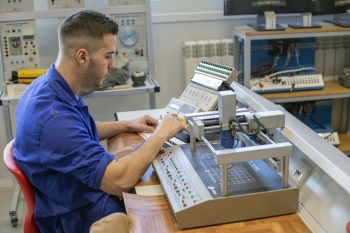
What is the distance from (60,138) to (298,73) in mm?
2552

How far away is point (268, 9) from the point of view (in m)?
3.41

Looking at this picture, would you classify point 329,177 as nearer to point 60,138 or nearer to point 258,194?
point 258,194

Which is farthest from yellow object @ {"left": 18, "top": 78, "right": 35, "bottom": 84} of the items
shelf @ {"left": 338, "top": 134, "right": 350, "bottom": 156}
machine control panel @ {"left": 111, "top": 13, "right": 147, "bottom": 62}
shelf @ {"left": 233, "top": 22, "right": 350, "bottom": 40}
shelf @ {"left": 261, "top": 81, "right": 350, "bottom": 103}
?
shelf @ {"left": 338, "top": 134, "right": 350, "bottom": 156}

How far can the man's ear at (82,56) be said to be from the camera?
1.71 m

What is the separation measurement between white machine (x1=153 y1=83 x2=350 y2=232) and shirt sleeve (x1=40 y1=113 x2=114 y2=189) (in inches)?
8.8

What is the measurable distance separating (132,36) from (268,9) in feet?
3.35

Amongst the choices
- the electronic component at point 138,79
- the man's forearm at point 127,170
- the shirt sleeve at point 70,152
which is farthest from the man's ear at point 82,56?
the electronic component at point 138,79

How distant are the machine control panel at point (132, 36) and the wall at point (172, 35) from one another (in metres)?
0.37

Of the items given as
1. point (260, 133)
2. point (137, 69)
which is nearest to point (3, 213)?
point (137, 69)

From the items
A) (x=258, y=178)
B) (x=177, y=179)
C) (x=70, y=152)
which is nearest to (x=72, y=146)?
(x=70, y=152)

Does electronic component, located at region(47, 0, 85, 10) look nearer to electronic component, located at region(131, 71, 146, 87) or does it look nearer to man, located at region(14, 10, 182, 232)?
electronic component, located at region(131, 71, 146, 87)

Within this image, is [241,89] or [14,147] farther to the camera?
[241,89]

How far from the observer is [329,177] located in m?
1.37

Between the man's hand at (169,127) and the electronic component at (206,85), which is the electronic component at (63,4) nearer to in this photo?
the electronic component at (206,85)
